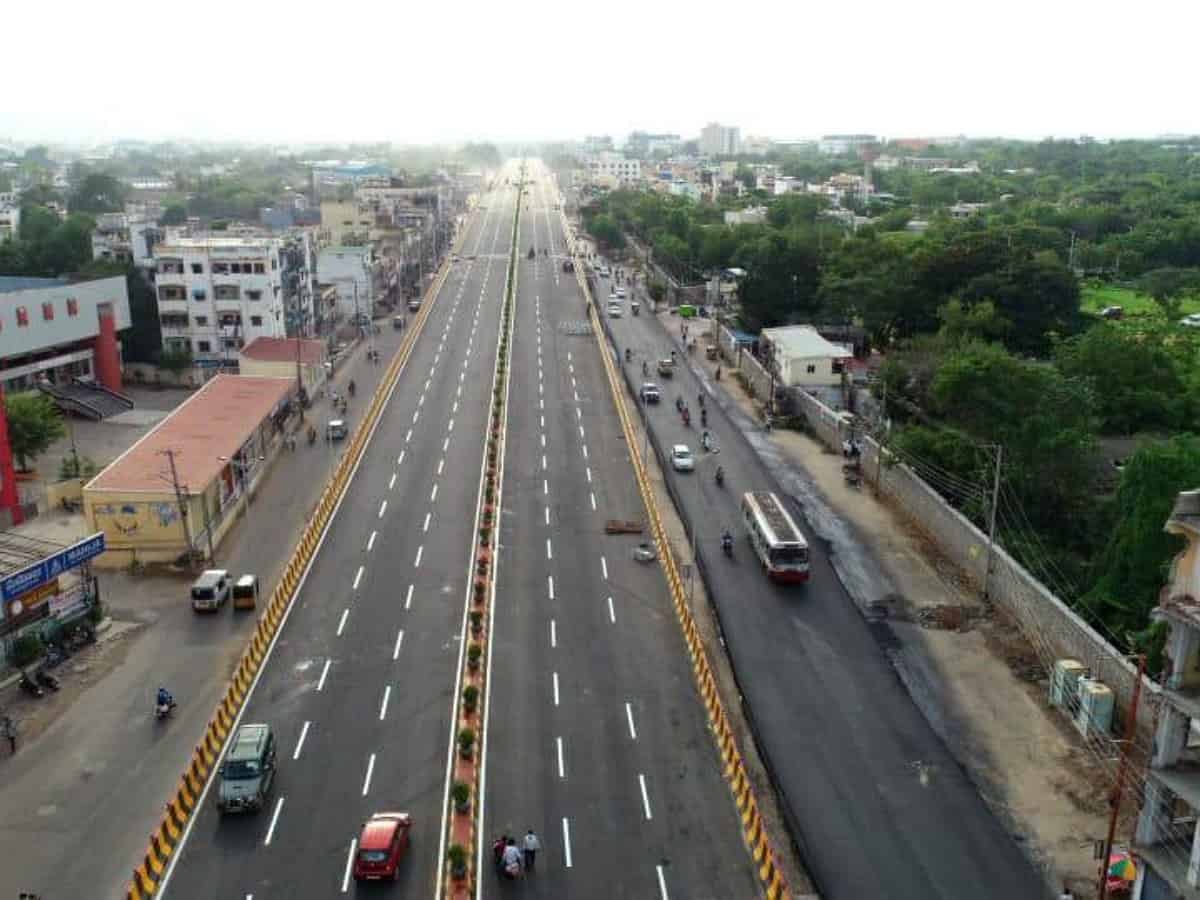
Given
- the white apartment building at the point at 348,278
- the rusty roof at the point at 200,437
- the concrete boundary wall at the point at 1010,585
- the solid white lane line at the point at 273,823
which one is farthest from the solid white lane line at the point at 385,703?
the white apartment building at the point at 348,278

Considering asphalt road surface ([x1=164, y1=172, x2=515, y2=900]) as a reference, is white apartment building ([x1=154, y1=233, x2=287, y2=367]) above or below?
above

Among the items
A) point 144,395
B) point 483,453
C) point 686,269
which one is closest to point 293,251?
point 144,395

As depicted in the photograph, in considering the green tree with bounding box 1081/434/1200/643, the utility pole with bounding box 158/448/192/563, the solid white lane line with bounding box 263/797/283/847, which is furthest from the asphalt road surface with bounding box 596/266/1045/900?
the utility pole with bounding box 158/448/192/563

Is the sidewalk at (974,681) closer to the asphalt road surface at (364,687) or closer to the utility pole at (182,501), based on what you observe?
the asphalt road surface at (364,687)

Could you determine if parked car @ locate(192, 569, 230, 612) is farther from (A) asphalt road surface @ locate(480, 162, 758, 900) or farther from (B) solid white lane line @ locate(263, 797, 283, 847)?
(B) solid white lane line @ locate(263, 797, 283, 847)

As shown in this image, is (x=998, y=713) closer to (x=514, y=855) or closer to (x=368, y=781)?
(x=514, y=855)
